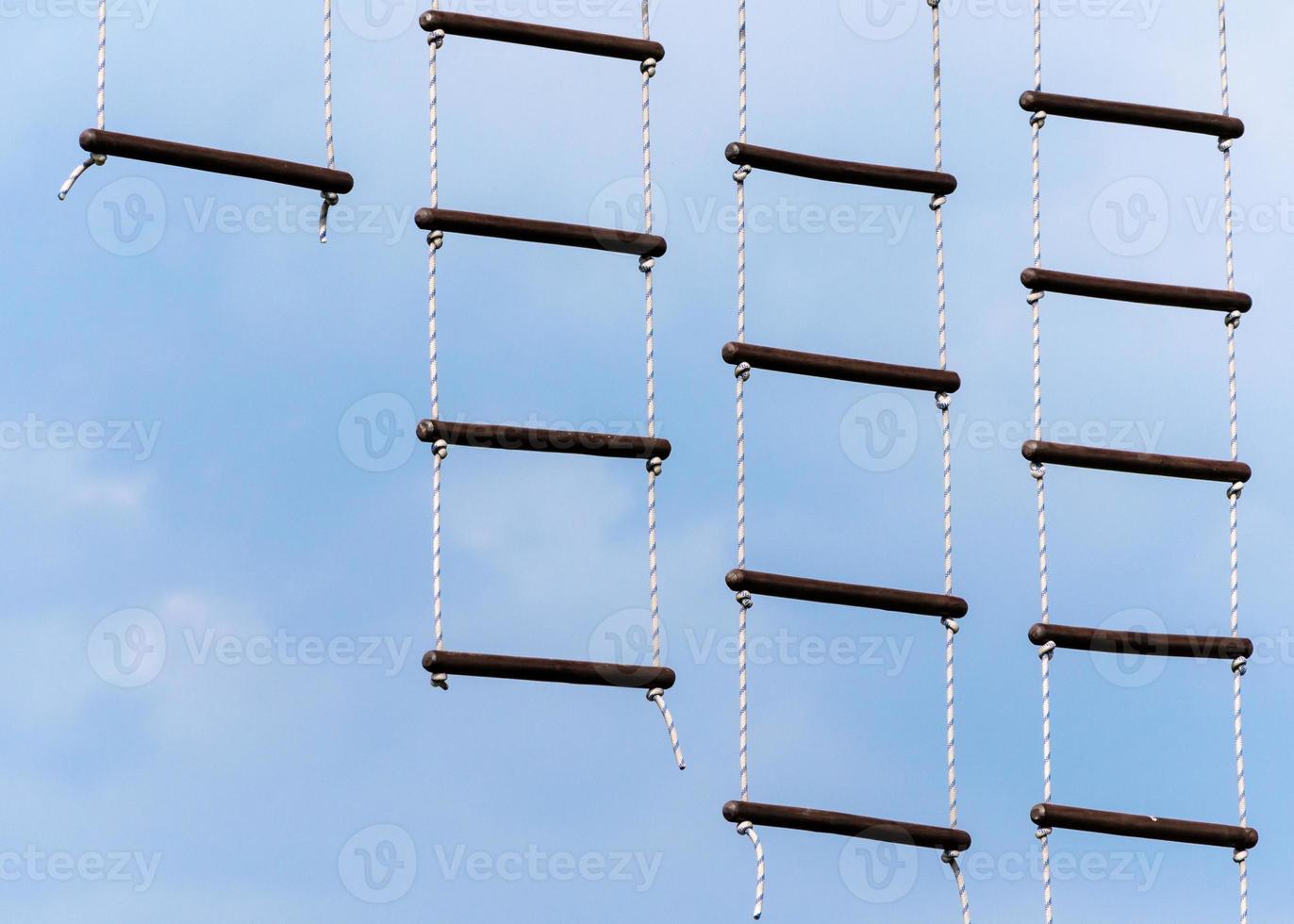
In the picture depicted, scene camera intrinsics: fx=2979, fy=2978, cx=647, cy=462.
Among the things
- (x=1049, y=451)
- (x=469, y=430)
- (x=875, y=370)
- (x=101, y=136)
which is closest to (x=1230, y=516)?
(x=1049, y=451)

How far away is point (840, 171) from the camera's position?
401 inches

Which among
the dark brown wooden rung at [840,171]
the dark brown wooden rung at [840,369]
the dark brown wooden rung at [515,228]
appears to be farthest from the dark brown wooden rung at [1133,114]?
the dark brown wooden rung at [515,228]

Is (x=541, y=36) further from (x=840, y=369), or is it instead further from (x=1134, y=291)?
(x=1134, y=291)

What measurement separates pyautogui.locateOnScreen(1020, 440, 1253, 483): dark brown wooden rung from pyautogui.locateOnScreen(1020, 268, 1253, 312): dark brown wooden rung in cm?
57

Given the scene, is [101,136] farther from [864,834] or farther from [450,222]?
[864,834]

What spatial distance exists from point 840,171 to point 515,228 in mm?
1221

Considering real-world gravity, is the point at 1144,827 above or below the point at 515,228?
below

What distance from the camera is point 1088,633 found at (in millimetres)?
10117

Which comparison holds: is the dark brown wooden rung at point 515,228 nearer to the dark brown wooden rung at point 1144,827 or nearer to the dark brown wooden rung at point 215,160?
the dark brown wooden rung at point 215,160

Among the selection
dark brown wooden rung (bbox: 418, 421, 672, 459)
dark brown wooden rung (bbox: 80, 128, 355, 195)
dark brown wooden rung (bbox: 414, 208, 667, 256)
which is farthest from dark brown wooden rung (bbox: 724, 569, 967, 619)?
dark brown wooden rung (bbox: 80, 128, 355, 195)

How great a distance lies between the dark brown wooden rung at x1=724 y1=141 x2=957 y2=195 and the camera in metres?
10.0

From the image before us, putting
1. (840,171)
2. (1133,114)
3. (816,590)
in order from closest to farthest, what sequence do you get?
1. (816,590)
2. (840,171)
3. (1133,114)

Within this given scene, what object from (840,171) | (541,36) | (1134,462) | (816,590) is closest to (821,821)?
(816,590)

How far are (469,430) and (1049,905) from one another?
249 centimetres
